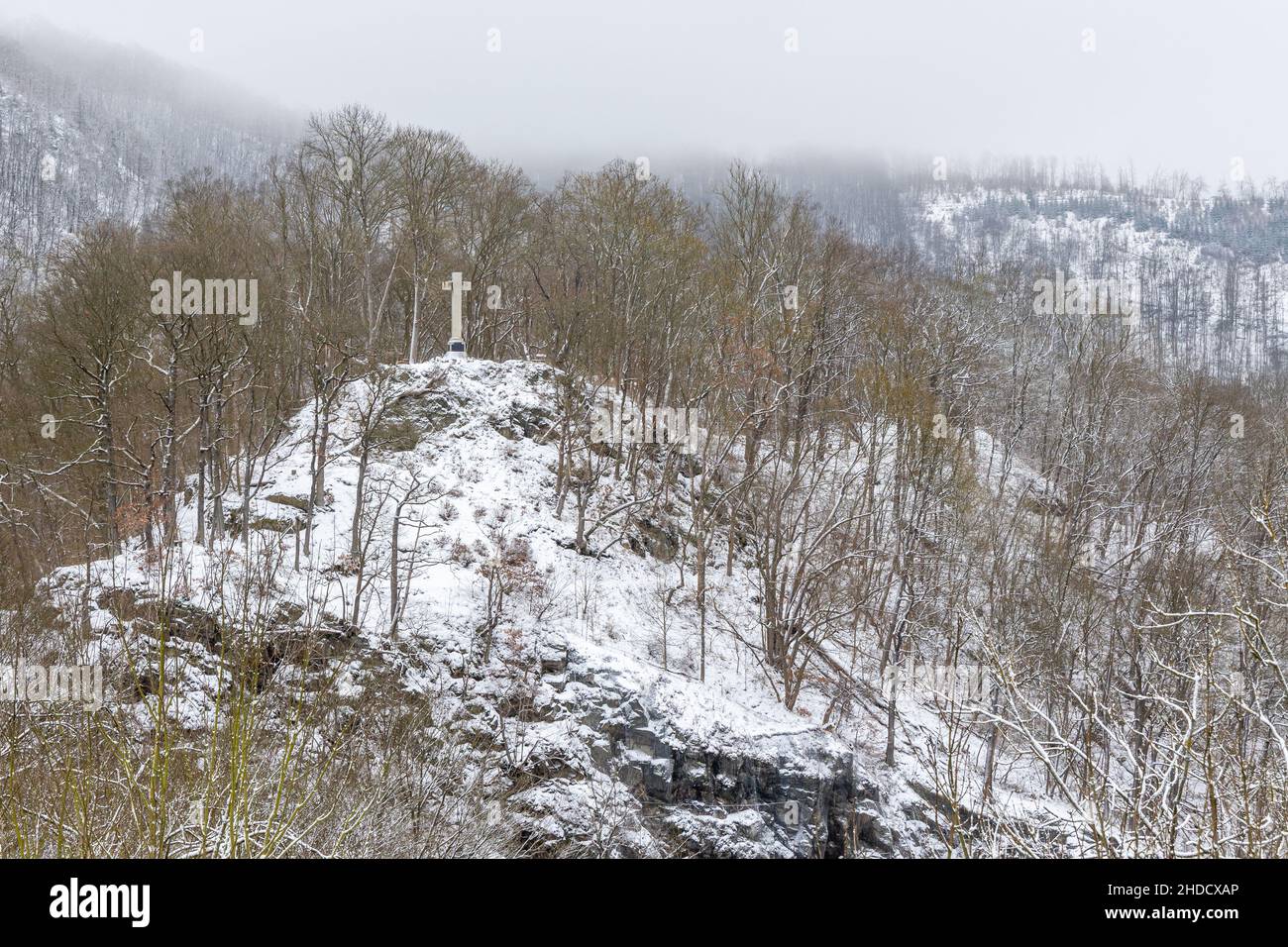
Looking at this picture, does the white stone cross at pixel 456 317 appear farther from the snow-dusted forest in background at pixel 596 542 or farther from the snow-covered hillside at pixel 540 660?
the snow-covered hillside at pixel 540 660

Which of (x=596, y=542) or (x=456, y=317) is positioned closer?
(x=596, y=542)

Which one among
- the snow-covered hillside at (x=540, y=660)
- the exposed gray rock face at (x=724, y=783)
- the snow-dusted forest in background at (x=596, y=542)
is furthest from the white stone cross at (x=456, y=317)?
the exposed gray rock face at (x=724, y=783)

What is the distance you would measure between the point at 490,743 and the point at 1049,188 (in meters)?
165

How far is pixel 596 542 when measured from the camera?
1925 cm

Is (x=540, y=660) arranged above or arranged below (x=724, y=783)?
above

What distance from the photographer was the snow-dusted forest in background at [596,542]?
765cm

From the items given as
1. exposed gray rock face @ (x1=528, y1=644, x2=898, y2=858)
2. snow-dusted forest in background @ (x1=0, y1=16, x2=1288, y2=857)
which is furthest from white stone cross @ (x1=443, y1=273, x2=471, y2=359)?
exposed gray rock face @ (x1=528, y1=644, x2=898, y2=858)

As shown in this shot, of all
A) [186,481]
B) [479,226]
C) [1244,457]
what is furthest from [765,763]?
[1244,457]

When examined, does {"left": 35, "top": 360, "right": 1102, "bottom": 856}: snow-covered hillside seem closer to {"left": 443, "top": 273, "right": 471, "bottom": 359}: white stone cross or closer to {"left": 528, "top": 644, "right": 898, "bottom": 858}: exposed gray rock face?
{"left": 528, "top": 644, "right": 898, "bottom": 858}: exposed gray rock face

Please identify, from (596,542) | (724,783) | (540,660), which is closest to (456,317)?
(596,542)

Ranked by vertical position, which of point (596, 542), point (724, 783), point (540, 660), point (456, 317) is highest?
point (456, 317)

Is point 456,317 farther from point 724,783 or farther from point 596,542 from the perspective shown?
point 724,783

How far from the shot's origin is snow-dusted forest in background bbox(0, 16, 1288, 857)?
25.1ft

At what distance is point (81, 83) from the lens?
133m
